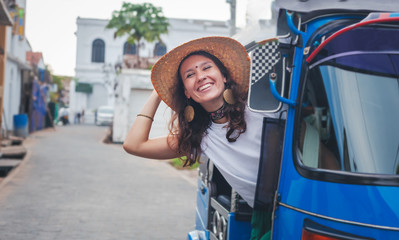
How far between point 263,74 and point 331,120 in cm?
52

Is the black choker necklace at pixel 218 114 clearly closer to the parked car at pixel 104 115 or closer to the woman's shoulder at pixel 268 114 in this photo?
the woman's shoulder at pixel 268 114

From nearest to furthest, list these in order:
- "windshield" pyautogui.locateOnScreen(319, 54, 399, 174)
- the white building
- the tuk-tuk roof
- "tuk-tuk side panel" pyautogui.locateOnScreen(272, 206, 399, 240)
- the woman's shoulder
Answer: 1. "tuk-tuk side panel" pyautogui.locateOnScreen(272, 206, 399, 240)
2. "windshield" pyautogui.locateOnScreen(319, 54, 399, 174)
3. the tuk-tuk roof
4. the woman's shoulder
5. the white building

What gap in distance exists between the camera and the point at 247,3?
10.2 feet

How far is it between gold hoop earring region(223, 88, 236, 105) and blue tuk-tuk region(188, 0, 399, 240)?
38 cm

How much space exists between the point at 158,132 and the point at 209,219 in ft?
62.2

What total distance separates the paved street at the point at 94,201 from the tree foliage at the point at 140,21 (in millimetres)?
15870

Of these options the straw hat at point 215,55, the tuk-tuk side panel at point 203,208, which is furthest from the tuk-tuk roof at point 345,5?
the tuk-tuk side panel at point 203,208

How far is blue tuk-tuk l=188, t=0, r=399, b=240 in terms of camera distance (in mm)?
2215

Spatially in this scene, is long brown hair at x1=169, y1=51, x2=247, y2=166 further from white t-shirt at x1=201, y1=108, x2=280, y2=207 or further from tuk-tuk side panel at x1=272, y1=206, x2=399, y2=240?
tuk-tuk side panel at x1=272, y1=206, x2=399, y2=240

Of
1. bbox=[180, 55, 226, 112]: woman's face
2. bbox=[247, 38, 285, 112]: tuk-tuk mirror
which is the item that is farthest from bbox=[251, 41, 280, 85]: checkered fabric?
bbox=[180, 55, 226, 112]: woman's face

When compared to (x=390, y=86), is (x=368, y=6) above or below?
above

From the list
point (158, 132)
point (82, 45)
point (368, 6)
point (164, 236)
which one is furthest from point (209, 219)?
point (82, 45)

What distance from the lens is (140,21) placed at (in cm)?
3000

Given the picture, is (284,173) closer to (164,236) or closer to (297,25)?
(297,25)
